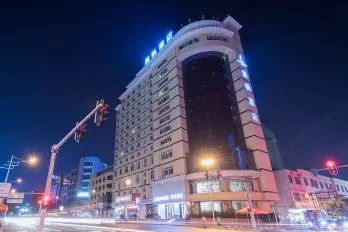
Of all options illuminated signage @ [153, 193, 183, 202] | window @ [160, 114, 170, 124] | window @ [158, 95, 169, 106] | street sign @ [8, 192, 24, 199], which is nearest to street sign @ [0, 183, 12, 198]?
street sign @ [8, 192, 24, 199]

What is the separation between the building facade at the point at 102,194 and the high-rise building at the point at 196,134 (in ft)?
44.3

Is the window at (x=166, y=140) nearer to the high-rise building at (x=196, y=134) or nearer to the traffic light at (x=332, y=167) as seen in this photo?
Result: the high-rise building at (x=196, y=134)

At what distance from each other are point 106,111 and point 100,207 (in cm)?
9062

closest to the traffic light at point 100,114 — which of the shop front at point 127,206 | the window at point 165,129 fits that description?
the window at point 165,129

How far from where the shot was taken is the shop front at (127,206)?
64.8 metres

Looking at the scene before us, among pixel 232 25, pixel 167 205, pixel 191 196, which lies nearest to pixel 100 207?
pixel 167 205

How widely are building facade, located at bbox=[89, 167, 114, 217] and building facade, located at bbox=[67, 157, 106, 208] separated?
Result: 18.0 metres

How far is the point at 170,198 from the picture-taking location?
5156 cm

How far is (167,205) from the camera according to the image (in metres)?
54.0

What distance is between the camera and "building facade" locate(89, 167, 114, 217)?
87.7 m

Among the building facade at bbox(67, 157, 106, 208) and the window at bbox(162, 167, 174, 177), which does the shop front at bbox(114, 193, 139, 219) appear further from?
the building facade at bbox(67, 157, 106, 208)

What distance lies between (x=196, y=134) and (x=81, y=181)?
94.1 metres

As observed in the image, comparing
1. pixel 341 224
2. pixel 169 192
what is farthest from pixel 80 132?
pixel 169 192

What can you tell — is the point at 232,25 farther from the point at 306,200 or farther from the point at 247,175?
the point at 306,200
